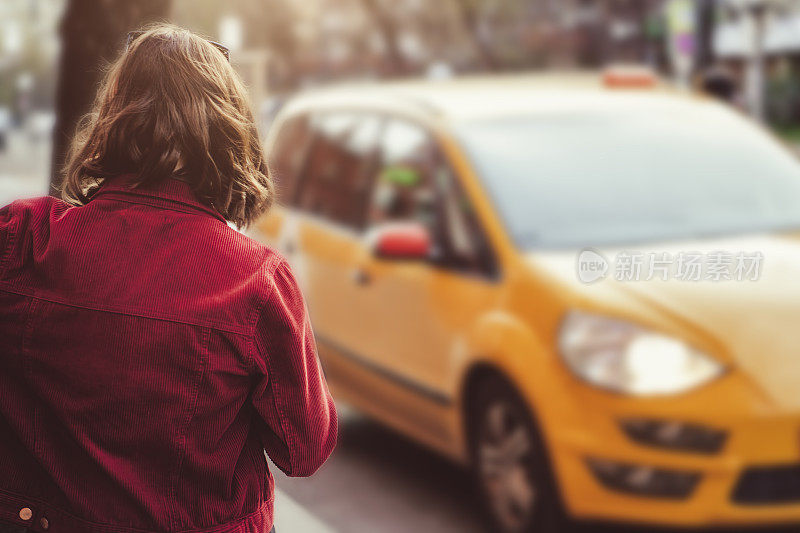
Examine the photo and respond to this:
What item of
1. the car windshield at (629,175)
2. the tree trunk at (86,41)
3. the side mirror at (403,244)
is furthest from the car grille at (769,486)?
the tree trunk at (86,41)

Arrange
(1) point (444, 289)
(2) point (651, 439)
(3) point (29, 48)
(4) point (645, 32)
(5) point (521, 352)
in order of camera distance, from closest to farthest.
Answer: (2) point (651, 439), (5) point (521, 352), (1) point (444, 289), (3) point (29, 48), (4) point (645, 32)

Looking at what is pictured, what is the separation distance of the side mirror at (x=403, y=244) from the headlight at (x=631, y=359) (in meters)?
0.94

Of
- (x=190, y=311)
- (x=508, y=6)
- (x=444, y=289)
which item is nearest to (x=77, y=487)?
(x=190, y=311)

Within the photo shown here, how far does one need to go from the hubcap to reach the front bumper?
0.22 meters

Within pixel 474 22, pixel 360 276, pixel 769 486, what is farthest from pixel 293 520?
pixel 474 22

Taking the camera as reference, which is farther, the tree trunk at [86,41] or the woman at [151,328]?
the tree trunk at [86,41]

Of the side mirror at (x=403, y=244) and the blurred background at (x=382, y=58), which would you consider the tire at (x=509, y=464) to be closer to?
the blurred background at (x=382, y=58)

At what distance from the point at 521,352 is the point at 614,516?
0.59m

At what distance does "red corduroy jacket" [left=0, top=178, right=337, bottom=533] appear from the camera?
164cm

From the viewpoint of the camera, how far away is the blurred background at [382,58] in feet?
16.3

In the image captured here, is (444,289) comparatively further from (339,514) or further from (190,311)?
(190,311)

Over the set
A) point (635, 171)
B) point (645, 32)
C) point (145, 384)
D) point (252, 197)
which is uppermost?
point (252, 197)

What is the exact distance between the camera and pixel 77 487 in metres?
1.68

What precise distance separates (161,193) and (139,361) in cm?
24
